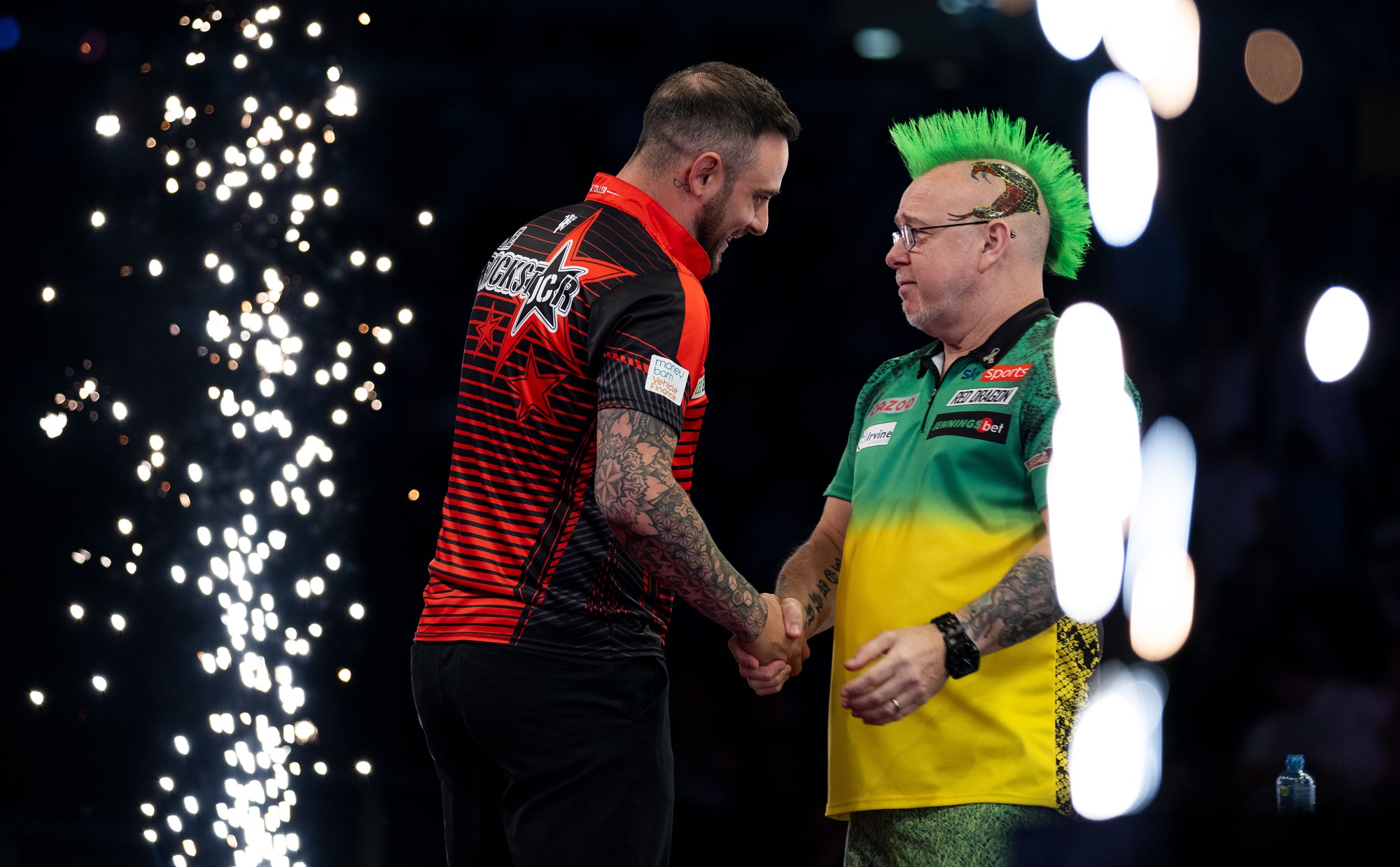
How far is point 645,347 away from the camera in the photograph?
1.59m

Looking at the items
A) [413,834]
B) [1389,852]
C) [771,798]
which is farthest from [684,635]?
[1389,852]

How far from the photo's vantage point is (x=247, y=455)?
317 centimetres

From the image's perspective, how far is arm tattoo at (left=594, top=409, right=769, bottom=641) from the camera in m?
1.55

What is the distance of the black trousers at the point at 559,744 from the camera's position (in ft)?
5.23

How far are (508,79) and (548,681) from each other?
314 cm

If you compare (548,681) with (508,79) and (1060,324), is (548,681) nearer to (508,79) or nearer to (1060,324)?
(1060,324)

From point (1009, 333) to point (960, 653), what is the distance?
1.76 feet

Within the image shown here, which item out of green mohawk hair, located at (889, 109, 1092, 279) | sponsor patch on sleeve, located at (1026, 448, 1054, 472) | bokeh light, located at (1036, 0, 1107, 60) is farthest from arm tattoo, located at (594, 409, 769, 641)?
bokeh light, located at (1036, 0, 1107, 60)

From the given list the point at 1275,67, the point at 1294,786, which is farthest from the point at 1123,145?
the point at 1294,786

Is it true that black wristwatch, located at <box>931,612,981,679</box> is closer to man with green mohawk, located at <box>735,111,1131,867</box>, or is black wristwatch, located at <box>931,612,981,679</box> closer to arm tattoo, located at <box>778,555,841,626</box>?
man with green mohawk, located at <box>735,111,1131,867</box>

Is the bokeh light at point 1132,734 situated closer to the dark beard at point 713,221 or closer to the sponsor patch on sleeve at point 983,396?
the sponsor patch on sleeve at point 983,396

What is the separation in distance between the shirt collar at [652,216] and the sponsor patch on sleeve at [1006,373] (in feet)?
1.58

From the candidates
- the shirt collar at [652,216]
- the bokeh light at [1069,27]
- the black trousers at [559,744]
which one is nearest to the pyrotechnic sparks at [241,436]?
the shirt collar at [652,216]

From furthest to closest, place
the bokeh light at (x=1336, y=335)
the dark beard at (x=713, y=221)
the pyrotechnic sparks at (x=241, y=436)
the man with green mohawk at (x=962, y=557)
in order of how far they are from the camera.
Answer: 1. the bokeh light at (x=1336, y=335)
2. the pyrotechnic sparks at (x=241, y=436)
3. the dark beard at (x=713, y=221)
4. the man with green mohawk at (x=962, y=557)
